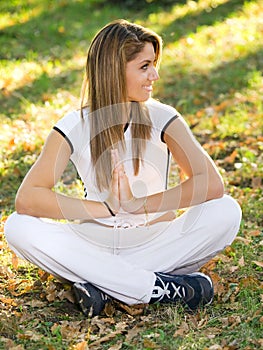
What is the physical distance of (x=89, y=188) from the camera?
3779 millimetres


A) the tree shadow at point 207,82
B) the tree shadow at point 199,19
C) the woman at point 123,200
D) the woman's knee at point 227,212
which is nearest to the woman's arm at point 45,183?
the woman at point 123,200

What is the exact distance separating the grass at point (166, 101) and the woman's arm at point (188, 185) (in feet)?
1.66

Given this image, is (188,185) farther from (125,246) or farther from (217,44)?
(217,44)

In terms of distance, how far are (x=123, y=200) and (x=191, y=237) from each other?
397mm

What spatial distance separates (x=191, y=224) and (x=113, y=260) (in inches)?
17.0

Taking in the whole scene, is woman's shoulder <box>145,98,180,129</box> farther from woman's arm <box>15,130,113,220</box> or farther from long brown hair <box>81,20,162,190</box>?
woman's arm <box>15,130,113,220</box>

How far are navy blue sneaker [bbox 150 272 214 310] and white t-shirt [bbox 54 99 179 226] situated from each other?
0.35 meters

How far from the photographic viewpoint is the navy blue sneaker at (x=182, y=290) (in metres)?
3.56

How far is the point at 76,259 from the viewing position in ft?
11.6

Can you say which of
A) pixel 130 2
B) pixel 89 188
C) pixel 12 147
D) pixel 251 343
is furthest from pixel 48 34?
pixel 251 343

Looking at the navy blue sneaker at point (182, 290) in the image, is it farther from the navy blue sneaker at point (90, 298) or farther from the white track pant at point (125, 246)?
the navy blue sneaker at point (90, 298)

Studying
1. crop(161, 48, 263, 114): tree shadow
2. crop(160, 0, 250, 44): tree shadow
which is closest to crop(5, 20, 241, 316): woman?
crop(161, 48, 263, 114): tree shadow

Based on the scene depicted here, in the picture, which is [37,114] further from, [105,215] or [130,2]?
[130,2]

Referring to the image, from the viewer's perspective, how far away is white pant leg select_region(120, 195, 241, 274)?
11.9 feet
